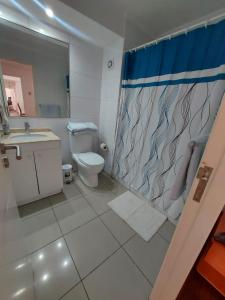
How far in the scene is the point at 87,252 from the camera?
1.16 metres

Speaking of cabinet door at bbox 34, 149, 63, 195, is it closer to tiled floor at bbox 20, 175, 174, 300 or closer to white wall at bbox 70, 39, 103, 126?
tiled floor at bbox 20, 175, 174, 300

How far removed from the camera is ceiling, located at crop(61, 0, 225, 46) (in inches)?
53.7

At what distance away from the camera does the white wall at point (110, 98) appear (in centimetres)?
185

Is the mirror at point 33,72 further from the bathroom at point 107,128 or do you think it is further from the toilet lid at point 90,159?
the toilet lid at point 90,159

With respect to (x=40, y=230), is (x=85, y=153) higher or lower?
higher

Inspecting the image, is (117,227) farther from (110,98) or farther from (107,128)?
(110,98)

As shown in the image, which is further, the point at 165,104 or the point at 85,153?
the point at 85,153

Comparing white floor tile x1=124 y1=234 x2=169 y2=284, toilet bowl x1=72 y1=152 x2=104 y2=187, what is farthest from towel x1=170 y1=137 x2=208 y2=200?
toilet bowl x1=72 y1=152 x2=104 y2=187

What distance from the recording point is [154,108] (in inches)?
60.7

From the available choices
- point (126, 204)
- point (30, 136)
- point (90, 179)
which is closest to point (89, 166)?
point (90, 179)

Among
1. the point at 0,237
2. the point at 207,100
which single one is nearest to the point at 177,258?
the point at 0,237

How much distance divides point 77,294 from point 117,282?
0.29 metres

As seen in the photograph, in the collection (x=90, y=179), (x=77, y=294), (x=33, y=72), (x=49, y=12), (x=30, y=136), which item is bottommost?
(x=77, y=294)

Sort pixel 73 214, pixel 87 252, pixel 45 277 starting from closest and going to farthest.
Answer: pixel 45 277, pixel 87 252, pixel 73 214
